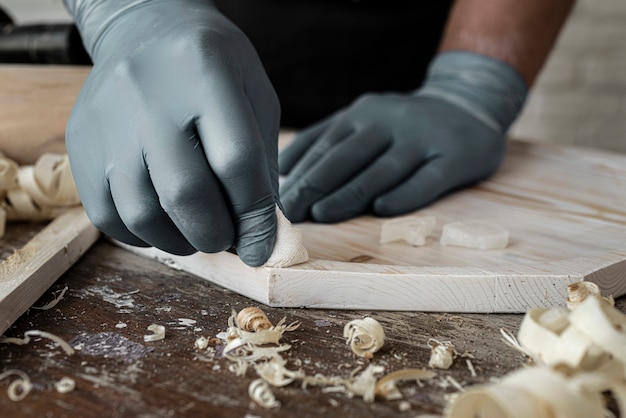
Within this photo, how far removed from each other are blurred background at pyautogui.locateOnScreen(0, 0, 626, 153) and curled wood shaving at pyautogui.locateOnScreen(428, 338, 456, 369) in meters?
1.92

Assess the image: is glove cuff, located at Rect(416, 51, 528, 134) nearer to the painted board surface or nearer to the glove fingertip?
the painted board surface

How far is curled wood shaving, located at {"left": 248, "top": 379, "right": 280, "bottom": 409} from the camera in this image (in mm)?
589

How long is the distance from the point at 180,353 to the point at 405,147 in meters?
0.59

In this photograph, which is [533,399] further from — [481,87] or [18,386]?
[481,87]

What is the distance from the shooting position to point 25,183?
1040mm

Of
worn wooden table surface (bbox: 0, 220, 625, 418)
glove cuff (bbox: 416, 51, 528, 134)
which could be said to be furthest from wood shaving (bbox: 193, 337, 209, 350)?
glove cuff (bbox: 416, 51, 528, 134)

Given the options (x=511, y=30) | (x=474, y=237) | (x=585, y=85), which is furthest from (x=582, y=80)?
(x=474, y=237)

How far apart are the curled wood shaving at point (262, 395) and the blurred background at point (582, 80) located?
2055 mm

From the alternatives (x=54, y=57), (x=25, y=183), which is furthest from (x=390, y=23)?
(x=25, y=183)

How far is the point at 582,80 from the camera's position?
2.41 meters

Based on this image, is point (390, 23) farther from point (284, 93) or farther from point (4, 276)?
point (4, 276)

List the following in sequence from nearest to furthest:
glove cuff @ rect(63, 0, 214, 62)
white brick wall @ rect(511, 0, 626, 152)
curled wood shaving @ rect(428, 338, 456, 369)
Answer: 1. curled wood shaving @ rect(428, 338, 456, 369)
2. glove cuff @ rect(63, 0, 214, 62)
3. white brick wall @ rect(511, 0, 626, 152)

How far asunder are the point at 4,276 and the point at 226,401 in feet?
1.13

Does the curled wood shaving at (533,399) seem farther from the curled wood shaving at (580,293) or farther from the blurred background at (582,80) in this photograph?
the blurred background at (582,80)
